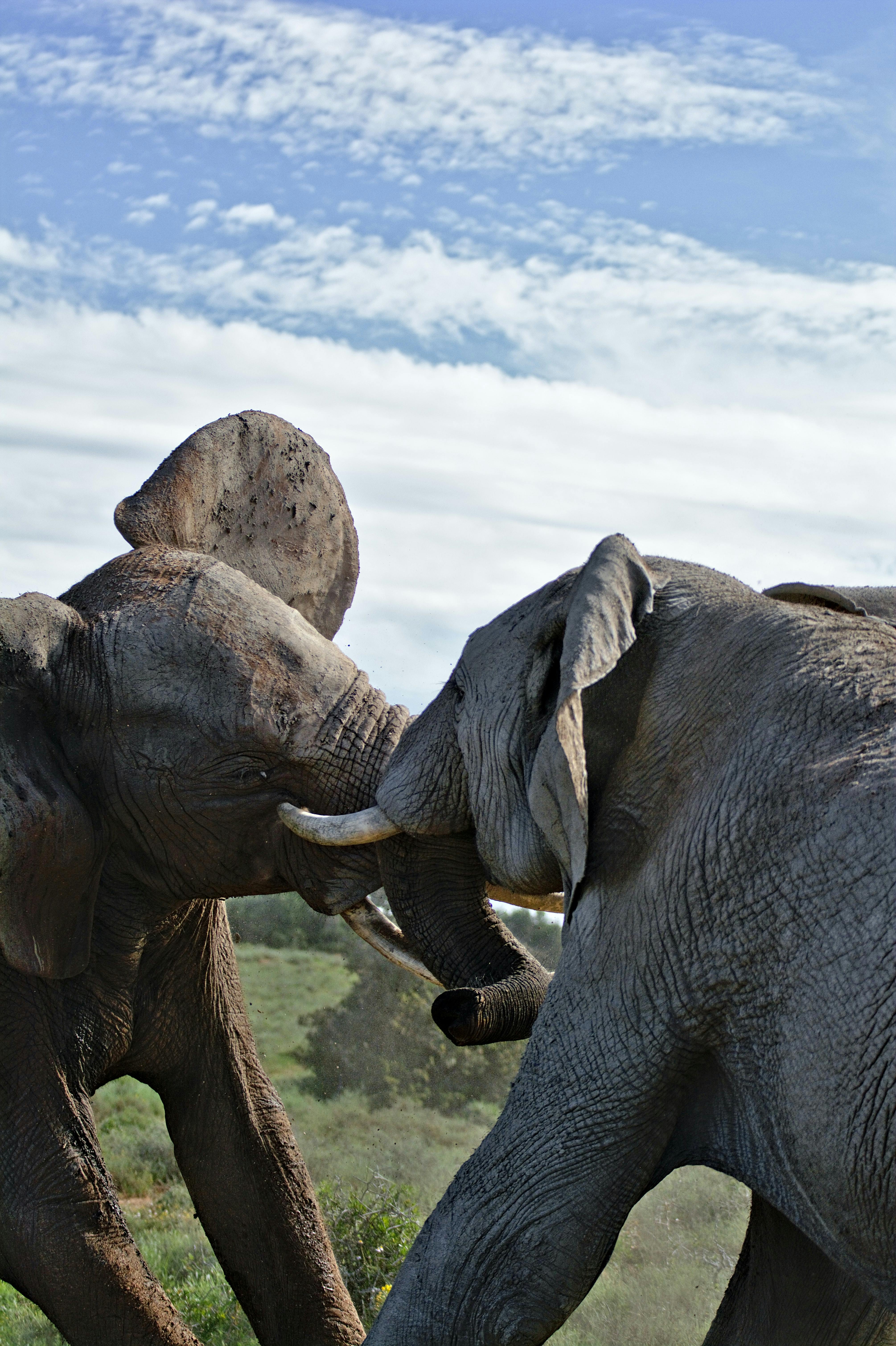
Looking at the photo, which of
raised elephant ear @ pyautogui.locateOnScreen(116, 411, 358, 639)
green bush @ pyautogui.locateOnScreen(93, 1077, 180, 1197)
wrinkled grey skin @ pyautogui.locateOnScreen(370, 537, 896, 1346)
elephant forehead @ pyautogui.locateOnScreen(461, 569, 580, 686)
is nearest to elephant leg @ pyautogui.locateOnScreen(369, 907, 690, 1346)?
wrinkled grey skin @ pyautogui.locateOnScreen(370, 537, 896, 1346)

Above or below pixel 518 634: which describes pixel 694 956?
below

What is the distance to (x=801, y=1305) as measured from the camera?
10.8 feet

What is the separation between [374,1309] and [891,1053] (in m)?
3.95

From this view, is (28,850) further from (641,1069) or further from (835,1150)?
(835,1150)

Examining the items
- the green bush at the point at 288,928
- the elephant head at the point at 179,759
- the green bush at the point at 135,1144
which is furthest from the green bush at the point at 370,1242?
the green bush at the point at 288,928

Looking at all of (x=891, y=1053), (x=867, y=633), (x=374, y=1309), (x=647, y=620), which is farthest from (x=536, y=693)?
(x=374, y=1309)

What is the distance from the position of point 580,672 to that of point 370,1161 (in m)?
6.05

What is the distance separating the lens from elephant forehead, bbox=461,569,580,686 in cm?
328

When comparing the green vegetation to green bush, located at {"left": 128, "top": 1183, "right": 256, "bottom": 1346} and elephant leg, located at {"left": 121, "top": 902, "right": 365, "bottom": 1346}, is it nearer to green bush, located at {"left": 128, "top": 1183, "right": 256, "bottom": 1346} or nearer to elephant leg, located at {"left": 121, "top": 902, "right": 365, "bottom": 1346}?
green bush, located at {"left": 128, "top": 1183, "right": 256, "bottom": 1346}

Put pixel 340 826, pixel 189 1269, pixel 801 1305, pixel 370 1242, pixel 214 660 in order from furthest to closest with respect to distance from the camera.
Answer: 1. pixel 189 1269
2. pixel 370 1242
3. pixel 214 660
4. pixel 340 826
5. pixel 801 1305

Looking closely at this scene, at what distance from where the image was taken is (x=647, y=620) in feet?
10.5

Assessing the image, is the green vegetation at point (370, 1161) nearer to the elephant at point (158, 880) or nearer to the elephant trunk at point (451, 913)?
the elephant at point (158, 880)

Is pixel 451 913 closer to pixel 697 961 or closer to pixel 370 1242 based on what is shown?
pixel 697 961

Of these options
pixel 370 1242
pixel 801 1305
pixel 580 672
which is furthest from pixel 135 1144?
pixel 580 672
